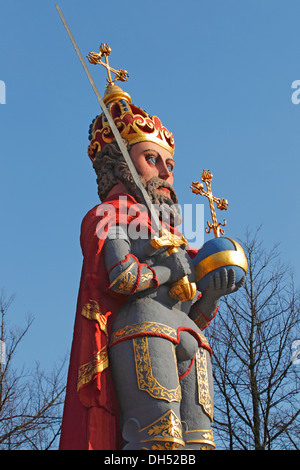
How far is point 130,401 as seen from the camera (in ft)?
16.8

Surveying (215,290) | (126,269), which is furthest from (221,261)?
(126,269)

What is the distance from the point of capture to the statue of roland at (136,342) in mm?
5027

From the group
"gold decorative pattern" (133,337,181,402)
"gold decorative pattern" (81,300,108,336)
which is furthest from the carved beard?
"gold decorative pattern" (133,337,181,402)

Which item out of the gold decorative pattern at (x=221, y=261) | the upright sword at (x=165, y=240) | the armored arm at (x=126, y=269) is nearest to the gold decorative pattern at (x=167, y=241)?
the upright sword at (x=165, y=240)

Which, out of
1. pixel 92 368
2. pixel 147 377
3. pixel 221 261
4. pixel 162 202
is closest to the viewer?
pixel 147 377

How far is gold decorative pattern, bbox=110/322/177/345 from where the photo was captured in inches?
208

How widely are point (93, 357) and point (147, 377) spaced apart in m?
0.52

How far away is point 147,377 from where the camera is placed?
507 cm

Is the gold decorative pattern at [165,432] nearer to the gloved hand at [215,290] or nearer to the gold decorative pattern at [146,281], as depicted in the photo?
the gold decorative pattern at [146,281]

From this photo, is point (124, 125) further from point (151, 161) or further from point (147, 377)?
point (147, 377)

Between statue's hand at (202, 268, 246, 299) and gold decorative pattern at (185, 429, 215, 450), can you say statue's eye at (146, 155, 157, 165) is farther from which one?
gold decorative pattern at (185, 429, 215, 450)

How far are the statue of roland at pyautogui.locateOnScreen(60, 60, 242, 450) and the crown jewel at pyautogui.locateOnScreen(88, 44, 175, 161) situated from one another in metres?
0.74
